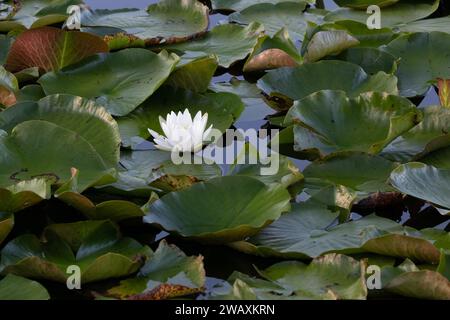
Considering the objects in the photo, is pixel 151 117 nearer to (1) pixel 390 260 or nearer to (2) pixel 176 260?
(2) pixel 176 260

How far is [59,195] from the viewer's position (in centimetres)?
219

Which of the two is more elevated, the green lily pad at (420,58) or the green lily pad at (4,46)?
the green lily pad at (4,46)

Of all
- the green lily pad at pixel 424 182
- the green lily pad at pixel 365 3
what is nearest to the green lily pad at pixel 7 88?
the green lily pad at pixel 424 182

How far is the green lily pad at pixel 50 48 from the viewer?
9.89 feet

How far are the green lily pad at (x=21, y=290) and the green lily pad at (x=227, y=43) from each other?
154 cm

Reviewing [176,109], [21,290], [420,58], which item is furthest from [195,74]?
[21,290]

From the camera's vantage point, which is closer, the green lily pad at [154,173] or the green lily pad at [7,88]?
the green lily pad at [154,173]

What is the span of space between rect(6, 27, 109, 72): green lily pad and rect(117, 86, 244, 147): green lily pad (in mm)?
329

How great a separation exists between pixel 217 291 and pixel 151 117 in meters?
0.99

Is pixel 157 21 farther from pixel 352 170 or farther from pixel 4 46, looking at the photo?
pixel 352 170

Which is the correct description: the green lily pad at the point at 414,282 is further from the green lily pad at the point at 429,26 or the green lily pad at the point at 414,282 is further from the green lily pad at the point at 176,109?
the green lily pad at the point at 429,26

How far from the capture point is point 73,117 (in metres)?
2.54

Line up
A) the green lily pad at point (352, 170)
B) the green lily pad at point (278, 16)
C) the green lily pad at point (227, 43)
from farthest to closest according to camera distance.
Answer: the green lily pad at point (278, 16) → the green lily pad at point (227, 43) → the green lily pad at point (352, 170)
